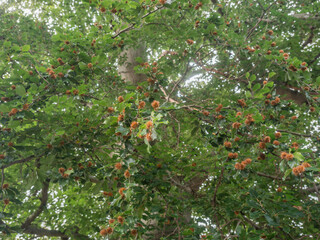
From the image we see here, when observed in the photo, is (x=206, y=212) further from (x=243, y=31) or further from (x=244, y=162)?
(x=243, y=31)

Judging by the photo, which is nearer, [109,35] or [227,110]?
[227,110]

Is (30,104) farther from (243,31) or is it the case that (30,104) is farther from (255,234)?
(243,31)

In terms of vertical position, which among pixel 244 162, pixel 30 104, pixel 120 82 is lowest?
pixel 244 162

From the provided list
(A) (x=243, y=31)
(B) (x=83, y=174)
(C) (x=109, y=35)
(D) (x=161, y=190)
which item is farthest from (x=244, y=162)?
(A) (x=243, y=31)

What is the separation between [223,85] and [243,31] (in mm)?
1088

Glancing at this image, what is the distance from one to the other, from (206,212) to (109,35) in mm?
2223

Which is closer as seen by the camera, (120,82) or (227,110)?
(227,110)

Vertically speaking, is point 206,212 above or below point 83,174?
below

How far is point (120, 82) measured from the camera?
12.3 ft

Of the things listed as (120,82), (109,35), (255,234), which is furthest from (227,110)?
(120,82)

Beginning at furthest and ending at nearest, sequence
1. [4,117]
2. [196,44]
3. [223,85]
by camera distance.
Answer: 1. [223,85]
2. [196,44]
3. [4,117]

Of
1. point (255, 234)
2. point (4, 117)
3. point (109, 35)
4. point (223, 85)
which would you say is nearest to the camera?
point (255, 234)

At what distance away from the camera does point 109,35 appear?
2.76m

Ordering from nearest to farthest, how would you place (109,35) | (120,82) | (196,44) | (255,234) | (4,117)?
1. (255,234)
2. (4,117)
3. (109,35)
4. (196,44)
5. (120,82)
